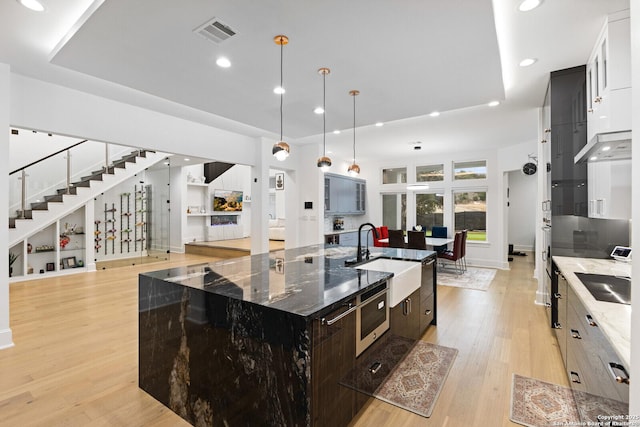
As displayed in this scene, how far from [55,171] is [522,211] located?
12509 mm

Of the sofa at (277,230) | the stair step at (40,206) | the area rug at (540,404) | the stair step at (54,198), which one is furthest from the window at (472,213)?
the stair step at (40,206)

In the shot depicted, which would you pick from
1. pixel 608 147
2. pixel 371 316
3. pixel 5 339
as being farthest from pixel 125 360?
pixel 608 147

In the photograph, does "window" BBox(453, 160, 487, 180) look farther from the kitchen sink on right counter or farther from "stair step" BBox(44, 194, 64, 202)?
"stair step" BBox(44, 194, 64, 202)

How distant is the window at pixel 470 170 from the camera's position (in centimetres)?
757

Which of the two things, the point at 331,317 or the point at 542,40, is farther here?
the point at 542,40

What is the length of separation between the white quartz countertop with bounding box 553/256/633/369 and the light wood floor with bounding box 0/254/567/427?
2.91ft

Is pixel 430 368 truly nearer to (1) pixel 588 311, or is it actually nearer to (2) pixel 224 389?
(1) pixel 588 311

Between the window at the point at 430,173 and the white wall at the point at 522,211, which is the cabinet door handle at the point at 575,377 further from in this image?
the white wall at the point at 522,211

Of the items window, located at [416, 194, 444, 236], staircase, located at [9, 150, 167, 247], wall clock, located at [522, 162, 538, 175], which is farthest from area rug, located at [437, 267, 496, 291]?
staircase, located at [9, 150, 167, 247]

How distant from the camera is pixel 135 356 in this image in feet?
9.26

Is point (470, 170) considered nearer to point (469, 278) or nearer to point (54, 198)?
point (469, 278)

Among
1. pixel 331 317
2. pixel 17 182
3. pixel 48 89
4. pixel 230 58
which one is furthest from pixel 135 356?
pixel 17 182

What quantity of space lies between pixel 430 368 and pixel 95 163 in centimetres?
834

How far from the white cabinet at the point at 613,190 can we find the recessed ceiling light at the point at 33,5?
4596 millimetres
